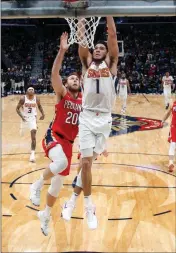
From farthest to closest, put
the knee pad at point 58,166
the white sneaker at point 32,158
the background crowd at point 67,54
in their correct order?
1. the background crowd at point 67,54
2. the white sneaker at point 32,158
3. the knee pad at point 58,166

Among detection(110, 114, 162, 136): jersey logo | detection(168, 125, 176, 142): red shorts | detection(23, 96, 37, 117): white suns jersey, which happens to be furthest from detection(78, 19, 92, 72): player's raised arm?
detection(110, 114, 162, 136): jersey logo

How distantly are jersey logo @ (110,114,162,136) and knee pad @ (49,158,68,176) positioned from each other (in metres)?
6.98

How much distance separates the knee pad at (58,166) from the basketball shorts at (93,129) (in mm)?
305

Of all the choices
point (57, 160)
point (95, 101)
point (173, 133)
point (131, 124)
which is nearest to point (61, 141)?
point (57, 160)

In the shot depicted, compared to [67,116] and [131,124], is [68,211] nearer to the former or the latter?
[67,116]

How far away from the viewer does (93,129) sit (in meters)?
4.23

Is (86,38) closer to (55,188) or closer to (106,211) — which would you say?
(55,188)

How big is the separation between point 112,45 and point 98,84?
0.42 meters

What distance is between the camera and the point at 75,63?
2458cm

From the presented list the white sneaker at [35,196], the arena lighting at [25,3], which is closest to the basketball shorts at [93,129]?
the white sneaker at [35,196]

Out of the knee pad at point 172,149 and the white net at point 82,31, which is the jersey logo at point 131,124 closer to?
the knee pad at point 172,149

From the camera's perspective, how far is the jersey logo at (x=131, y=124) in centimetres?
1188

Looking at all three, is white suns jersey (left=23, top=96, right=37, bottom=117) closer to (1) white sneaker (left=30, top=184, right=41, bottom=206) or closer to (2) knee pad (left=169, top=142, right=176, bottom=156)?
(2) knee pad (left=169, top=142, right=176, bottom=156)

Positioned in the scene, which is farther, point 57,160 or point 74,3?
point 57,160
